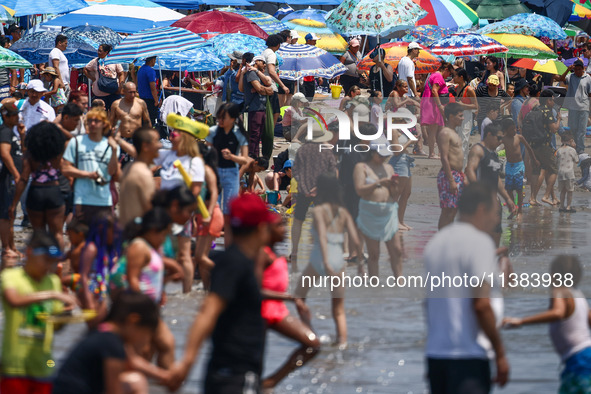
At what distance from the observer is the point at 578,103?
20.0 metres

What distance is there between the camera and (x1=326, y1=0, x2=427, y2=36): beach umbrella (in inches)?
793

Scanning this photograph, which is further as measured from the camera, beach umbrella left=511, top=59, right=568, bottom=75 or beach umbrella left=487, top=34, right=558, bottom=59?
beach umbrella left=511, top=59, right=568, bottom=75

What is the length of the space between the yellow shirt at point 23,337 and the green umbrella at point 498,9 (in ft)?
79.2

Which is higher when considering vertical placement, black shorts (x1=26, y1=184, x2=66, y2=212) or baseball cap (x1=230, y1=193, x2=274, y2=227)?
baseball cap (x1=230, y1=193, x2=274, y2=227)

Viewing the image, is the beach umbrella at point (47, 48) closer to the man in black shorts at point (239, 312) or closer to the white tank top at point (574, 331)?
the white tank top at point (574, 331)

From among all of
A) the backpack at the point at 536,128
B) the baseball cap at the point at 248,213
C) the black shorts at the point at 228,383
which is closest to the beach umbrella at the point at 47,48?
the backpack at the point at 536,128

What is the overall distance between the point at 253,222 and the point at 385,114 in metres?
10.0

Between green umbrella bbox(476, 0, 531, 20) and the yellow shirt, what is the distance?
950 inches

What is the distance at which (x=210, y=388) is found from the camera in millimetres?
5227

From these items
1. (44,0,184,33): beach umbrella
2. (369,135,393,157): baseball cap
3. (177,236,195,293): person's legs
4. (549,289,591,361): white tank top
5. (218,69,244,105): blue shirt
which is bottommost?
(44,0,184,33): beach umbrella

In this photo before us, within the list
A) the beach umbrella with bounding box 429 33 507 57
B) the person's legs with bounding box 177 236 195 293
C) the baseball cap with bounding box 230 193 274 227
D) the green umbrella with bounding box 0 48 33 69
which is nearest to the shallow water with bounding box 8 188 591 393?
the person's legs with bounding box 177 236 195 293

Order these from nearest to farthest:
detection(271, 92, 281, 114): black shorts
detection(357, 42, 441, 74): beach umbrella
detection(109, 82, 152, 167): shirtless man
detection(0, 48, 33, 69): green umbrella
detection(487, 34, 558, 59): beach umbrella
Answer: detection(109, 82, 152, 167): shirtless man
detection(0, 48, 33, 69): green umbrella
detection(271, 92, 281, 114): black shorts
detection(357, 42, 441, 74): beach umbrella
detection(487, 34, 558, 59): beach umbrella

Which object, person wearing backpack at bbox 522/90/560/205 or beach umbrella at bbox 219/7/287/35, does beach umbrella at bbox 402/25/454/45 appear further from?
person wearing backpack at bbox 522/90/560/205

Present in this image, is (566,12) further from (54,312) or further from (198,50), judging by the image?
(54,312)
